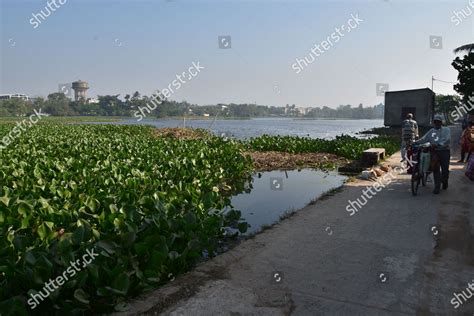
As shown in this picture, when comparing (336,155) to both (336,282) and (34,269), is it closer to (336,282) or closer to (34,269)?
(336,282)

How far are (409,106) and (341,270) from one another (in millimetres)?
33590

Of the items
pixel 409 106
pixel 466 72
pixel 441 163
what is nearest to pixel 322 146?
pixel 466 72

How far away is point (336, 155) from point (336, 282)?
15.0m

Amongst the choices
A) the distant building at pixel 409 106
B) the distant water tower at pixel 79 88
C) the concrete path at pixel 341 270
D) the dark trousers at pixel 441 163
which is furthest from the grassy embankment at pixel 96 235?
the distant water tower at pixel 79 88

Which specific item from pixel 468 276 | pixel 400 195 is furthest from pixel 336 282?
pixel 400 195

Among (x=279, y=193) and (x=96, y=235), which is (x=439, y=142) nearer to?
(x=279, y=193)

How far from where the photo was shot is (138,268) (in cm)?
426

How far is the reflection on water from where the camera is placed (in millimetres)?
8508

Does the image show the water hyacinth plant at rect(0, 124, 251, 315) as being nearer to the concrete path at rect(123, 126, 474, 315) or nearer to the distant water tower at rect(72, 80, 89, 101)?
the concrete path at rect(123, 126, 474, 315)

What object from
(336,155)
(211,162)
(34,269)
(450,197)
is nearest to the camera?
(34,269)

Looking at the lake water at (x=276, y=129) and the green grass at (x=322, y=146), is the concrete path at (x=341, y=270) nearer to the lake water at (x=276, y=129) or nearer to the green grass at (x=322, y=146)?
the green grass at (x=322, y=146)

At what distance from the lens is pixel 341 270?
471cm

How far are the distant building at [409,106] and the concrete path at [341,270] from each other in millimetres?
28902

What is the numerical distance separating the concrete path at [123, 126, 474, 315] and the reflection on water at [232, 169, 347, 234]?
48.7 inches
